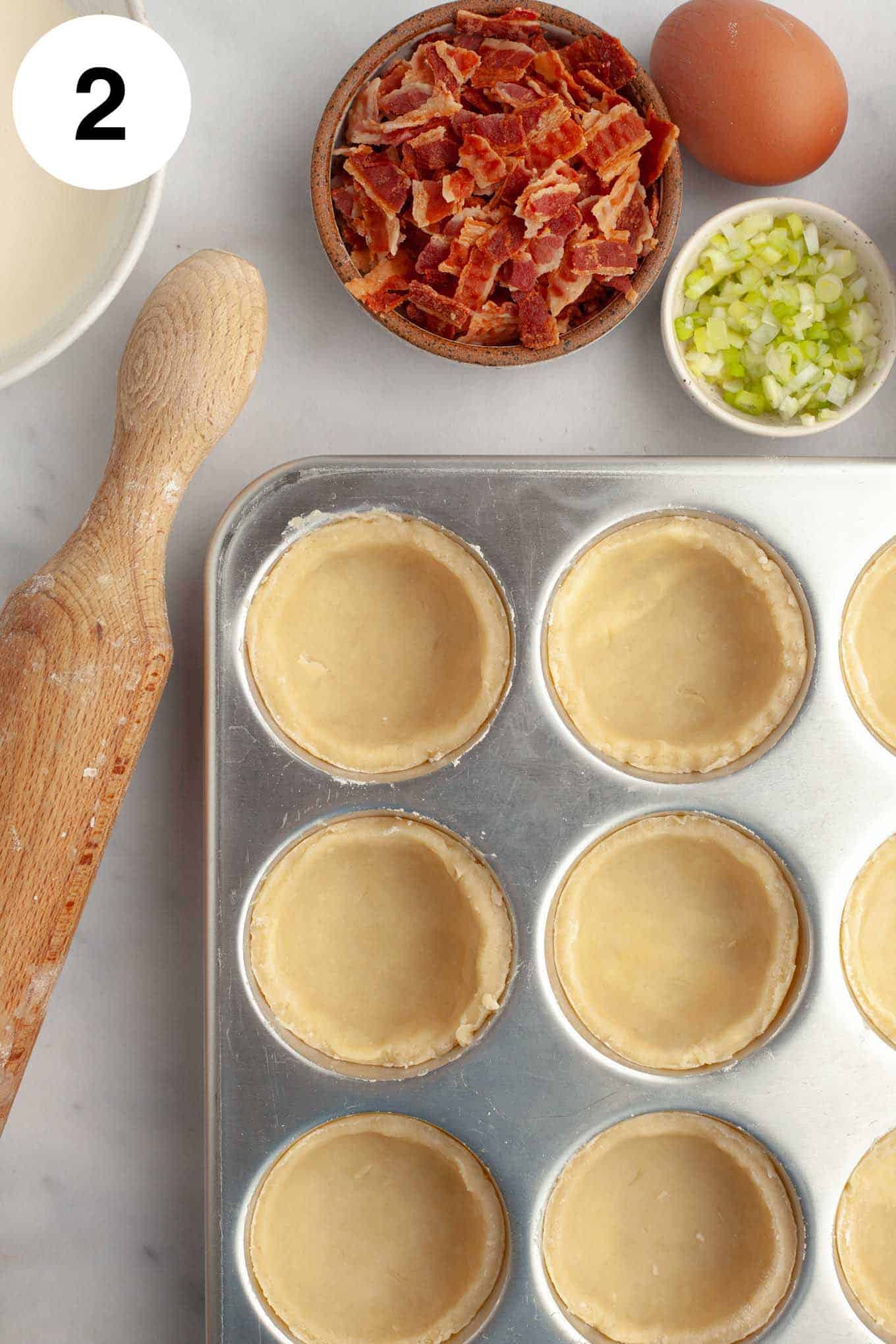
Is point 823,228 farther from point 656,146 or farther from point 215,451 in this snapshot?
point 215,451

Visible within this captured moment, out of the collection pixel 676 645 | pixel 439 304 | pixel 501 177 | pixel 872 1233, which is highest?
pixel 501 177

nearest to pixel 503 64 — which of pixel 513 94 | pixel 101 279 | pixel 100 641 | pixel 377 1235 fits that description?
pixel 513 94

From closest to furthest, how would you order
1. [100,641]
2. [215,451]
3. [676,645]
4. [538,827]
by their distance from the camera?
1. [100,641]
2. [538,827]
3. [676,645]
4. [215,451]

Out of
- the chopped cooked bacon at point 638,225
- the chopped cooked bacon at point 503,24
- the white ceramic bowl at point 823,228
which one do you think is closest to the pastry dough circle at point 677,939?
the white ceramic bowl at point 823,228

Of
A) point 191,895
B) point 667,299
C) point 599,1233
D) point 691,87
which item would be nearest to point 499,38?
point 691,87

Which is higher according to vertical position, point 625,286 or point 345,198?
point 345,198

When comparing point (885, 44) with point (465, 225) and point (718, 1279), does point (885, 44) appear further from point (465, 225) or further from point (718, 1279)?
point (718, 1279)

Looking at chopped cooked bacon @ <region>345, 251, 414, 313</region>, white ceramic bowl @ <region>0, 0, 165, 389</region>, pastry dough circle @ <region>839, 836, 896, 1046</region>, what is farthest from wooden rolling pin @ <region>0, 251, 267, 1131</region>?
pastry dough circle @ <region>839, 836, 896, 1046</region>
